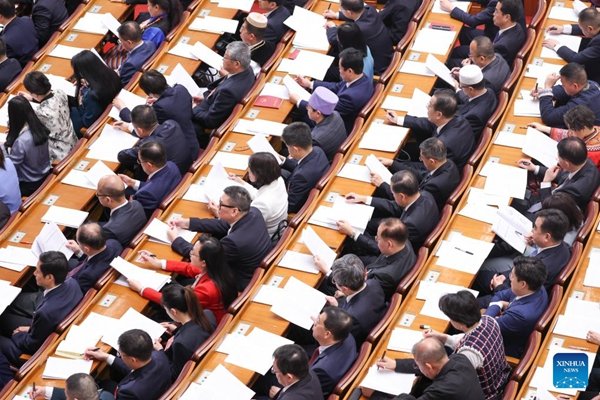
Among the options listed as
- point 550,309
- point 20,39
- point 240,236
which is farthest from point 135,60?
point 550,309

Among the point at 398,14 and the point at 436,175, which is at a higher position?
the point at 398,14

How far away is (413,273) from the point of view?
7973 mm

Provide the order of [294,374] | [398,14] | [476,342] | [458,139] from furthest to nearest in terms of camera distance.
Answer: [398,14], [458,139], [476,342], [294,374]

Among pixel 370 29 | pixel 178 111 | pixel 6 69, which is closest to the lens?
pixel 178 111

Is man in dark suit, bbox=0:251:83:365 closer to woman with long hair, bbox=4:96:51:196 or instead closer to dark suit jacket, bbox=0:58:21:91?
woman with long hair, bbox=4:96:51:196

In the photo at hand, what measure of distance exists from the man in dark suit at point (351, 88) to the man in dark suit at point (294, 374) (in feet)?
10.5

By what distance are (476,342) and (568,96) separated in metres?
3.04

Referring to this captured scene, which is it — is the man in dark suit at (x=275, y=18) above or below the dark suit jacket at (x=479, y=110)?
below

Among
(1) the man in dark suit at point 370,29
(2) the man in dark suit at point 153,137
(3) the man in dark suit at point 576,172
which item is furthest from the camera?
(1) the man in dark suit at point 370,29

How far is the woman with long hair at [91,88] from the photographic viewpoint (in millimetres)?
9883

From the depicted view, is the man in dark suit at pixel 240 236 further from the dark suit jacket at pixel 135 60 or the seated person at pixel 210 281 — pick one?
the dark suit jacket at pixel 135 60

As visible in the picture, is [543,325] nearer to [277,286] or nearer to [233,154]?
[277,286]

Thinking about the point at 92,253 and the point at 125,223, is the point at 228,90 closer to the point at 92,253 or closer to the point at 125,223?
the point at 125,223

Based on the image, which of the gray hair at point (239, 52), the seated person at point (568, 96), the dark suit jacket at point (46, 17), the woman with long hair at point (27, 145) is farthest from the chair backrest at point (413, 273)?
the dark suit jacket at point (46, 17)
